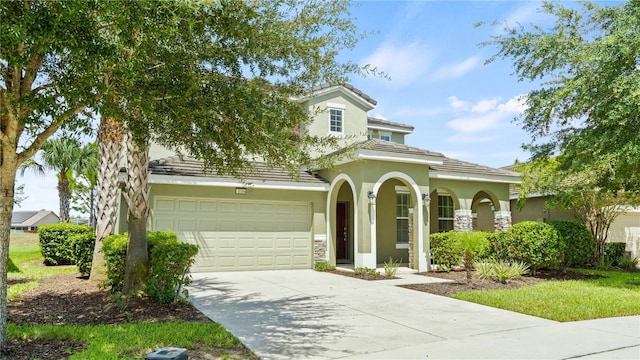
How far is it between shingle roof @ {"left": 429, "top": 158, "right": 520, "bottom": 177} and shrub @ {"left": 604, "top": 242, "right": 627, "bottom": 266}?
431cm

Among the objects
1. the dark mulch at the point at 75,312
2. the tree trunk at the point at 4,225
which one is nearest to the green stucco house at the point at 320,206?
the dark mulch at the point at 75,312

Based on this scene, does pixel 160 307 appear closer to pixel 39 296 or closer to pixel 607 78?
pixel 39 296

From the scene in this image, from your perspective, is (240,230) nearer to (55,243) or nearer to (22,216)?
(55,243)

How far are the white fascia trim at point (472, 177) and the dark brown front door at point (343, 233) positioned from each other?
4.11m

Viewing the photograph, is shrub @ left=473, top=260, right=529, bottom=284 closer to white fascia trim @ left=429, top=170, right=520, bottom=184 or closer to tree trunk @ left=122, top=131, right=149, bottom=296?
white fascia trim @ left=429, top=170, right=520, bottom=184

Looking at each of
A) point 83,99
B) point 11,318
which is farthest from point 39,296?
point 83,99

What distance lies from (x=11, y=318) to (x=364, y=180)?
9.88m

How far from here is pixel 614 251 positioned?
56.5 feet

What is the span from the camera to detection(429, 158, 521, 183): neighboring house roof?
654 inches

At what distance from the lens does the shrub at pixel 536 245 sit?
44.7 feet

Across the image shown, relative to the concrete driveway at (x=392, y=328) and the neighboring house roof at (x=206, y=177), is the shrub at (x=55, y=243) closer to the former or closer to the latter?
the neighboring house roof at (x=206, y=177)

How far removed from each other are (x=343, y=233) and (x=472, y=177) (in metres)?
5.67

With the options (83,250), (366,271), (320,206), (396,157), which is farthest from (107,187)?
(396,157)

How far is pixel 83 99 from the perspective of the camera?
4.99 meters
